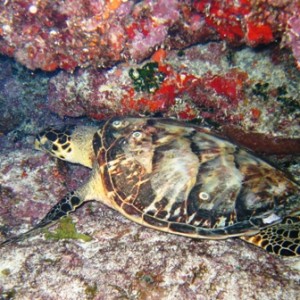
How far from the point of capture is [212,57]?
13.7ft

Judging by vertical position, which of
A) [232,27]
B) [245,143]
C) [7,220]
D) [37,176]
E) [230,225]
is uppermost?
[232,27]

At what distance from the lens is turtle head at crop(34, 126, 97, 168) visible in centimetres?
434

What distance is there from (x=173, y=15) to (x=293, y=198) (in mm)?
2800

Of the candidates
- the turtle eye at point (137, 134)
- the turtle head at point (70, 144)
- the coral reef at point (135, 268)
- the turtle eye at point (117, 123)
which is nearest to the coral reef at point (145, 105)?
the coral reef at point (135, 268)

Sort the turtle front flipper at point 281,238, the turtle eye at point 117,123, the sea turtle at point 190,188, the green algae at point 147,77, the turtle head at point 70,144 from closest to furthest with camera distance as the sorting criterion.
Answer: the turtle front flipper at point 281,238
the sea turtle at point 190,188
the turtle eye at point 117,123
the green algae at point 147,77
the turtle head at point 70,144

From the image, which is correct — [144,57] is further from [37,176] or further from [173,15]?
[37,176]

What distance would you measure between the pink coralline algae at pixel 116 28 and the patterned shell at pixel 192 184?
1292 mm

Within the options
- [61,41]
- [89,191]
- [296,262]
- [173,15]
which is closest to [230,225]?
[296,262]

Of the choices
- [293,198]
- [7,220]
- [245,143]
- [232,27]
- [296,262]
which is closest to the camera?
[296,262]

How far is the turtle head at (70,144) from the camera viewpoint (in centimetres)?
434

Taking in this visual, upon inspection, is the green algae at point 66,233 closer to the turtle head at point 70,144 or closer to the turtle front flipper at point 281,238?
the turtle head at point 70,144

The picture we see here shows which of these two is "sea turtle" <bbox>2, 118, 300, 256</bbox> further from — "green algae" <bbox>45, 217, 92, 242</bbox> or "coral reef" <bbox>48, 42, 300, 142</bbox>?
"coral reef" <bbox>48, 42, 300, 142</bbox>

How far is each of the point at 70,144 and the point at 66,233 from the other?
5.25 ft

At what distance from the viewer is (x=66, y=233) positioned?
3291 mm
